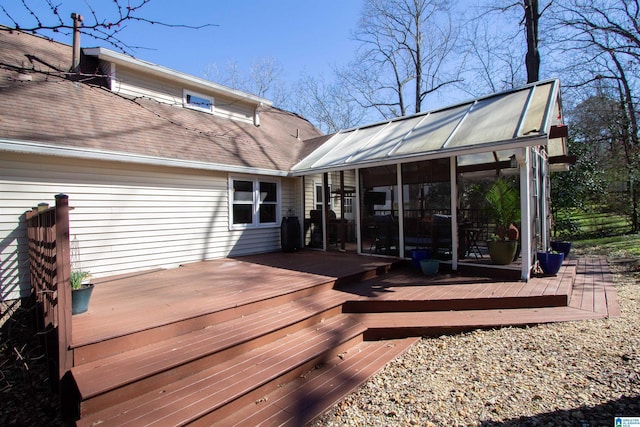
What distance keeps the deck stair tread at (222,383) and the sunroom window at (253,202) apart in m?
4.61

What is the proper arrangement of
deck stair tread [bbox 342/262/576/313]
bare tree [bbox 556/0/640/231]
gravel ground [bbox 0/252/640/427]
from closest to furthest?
1. gravel ground [bbox 0/252/640/427]
2. deck stair tread [bbox 342/262/576/313]
3. bare tree [bbox 556/0/640/231]

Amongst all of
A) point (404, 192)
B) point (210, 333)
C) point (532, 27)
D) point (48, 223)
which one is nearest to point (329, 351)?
point (210, 333)

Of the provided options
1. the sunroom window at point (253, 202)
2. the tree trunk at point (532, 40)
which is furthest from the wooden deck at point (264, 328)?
the tree trunk at point (532, 40)

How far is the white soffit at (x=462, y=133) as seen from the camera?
5.24 meters

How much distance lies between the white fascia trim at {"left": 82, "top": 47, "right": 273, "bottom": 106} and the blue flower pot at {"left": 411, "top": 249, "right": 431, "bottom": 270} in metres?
6.51

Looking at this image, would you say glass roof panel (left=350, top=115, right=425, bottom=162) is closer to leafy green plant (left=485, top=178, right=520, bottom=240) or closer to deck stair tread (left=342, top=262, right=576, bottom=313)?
leafy green plant (left=485, top=178, right=520, bottom=240)

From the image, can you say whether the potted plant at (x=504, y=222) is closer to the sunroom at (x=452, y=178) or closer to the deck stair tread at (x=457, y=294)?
the sunroom at (x=452, y=178)

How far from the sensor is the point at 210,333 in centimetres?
346

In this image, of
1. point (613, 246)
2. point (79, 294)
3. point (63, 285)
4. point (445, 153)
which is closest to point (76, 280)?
point (79, 294)

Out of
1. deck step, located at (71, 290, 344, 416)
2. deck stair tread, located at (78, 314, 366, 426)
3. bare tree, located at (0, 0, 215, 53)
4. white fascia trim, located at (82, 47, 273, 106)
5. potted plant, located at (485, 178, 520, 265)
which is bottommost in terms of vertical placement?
deck stair tread, located at (78, 314, 366, 426)

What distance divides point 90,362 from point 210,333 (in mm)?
1016

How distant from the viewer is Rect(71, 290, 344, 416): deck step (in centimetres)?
254

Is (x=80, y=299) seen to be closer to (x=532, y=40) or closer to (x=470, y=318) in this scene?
(x=470, y=318)

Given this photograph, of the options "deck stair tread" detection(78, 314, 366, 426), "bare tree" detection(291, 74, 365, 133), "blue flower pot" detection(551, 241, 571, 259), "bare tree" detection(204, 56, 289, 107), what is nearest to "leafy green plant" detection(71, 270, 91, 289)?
"deck stair tread" detection(78, 314, 366, 426)
